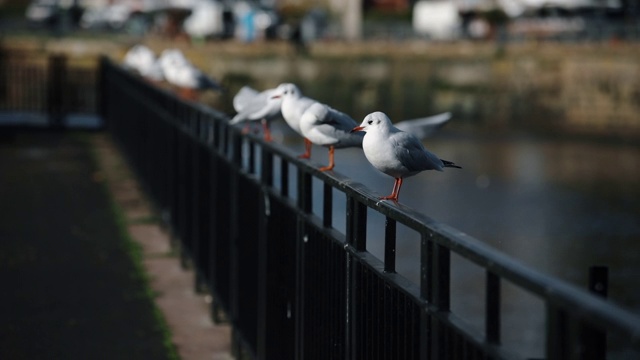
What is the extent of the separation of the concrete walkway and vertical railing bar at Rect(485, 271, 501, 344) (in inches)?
170

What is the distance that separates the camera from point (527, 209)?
3325cm

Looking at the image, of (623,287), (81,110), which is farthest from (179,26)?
(623,287)

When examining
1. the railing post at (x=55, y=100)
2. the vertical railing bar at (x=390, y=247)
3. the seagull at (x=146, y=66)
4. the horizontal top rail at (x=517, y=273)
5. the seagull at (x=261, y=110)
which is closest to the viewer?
the horizontal top rail at (x=517, y=273)

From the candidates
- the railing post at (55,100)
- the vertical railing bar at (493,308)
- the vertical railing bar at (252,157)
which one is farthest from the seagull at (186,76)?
the railing post at (55,100)

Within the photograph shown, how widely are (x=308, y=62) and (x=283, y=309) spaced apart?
198 ft

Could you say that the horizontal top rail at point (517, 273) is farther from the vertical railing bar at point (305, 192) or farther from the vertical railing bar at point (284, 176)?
the vertical railing bar at point (284, 176)

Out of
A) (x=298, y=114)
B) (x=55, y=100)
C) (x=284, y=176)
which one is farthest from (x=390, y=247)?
(x=55, y=100)

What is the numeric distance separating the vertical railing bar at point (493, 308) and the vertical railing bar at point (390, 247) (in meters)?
1.04

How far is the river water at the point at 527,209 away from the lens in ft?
64.2

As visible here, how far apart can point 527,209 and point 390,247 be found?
2930cm

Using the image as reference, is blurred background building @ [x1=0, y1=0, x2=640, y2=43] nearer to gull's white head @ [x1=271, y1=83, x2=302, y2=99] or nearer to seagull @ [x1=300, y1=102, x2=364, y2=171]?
gull's white head @ [x1=271, y1=83, x2=302, y2=99]

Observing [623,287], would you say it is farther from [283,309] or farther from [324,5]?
[324,5]

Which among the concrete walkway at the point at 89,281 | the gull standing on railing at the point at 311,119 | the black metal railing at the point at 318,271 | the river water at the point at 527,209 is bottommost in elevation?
the river water at the point at 527,209

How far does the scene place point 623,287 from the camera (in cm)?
2142
